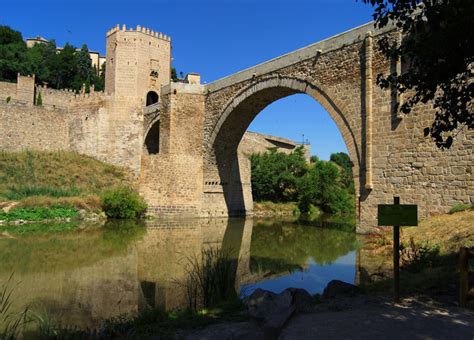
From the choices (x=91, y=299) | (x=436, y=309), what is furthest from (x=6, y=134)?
(x=436, y=309)

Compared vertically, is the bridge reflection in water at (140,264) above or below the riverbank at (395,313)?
below

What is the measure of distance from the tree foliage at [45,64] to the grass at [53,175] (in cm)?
1733

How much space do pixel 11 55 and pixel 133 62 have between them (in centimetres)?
1828

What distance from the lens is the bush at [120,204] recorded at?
1788 centimetres

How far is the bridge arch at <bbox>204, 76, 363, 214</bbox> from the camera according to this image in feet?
40.9

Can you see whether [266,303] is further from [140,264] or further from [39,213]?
[39,213]

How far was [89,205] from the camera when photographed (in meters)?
18.1

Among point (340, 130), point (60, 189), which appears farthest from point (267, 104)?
point (60, 189)

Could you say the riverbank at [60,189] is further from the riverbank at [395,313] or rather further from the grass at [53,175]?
the riverbank at [395,313]

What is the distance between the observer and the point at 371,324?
3.52 m

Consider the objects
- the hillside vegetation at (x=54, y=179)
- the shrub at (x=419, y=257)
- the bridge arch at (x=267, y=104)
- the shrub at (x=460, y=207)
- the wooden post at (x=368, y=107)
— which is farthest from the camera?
the hillside vegetation at (x=54, y=179)

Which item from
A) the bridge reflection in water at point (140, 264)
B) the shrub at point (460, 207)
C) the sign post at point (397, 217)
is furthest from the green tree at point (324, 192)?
the sign post at point (397, 217)

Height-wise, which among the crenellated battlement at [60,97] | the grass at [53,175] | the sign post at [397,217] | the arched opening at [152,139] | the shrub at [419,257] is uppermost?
the crenellated battlement at [60,97]

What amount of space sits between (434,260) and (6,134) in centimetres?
2248
